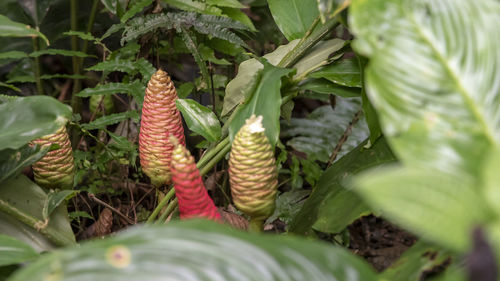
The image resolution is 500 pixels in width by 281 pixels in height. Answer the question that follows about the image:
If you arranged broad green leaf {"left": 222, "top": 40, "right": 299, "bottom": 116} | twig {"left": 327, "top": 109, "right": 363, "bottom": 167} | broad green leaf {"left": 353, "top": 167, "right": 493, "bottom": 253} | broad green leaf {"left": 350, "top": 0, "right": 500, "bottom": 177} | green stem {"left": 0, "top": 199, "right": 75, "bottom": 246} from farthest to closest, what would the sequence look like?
twig {"left": 327, "top": 109, "right": 363, "bottom": 167} < broad green leaf {"left": 222, "top": 40, "right": 299, "bottom": 116} < green stem {"left": 0, "top": 199, "right": 75, "bottom": 246} < broad green leaf {"left": 350, "top": 0, "right": 500, "bottom": 177} < broad green leaf {"left": 353, "top": 167, "right": 493, "bottom": 253}

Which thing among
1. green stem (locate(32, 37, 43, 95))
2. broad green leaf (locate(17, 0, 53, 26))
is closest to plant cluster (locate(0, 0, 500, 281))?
green stem (locate(32, 37, 43, 95))

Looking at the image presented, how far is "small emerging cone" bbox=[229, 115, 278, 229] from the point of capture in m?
0.70

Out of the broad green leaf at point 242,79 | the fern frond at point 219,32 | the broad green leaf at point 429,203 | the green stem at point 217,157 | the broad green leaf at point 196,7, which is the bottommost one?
the green stem at point 217,157

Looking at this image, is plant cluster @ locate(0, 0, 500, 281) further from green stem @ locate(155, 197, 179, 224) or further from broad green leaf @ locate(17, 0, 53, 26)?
broad green leaf @ locate(17, 0, 53, 26)

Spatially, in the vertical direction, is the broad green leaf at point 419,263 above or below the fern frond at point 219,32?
below

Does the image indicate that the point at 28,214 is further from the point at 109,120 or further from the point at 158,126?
the point at 109,120

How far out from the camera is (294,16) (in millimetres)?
1127

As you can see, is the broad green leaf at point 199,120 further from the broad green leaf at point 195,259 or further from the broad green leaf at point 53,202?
the broad green leaf at point 195,259

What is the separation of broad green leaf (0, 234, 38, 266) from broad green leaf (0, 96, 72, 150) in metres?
0.14

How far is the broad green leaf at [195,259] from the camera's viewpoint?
393 mm

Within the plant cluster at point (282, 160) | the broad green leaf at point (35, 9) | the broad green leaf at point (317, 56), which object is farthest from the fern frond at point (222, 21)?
the broad green leaf at point (35, 9)

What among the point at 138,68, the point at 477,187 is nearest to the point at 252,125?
the point at 477,187

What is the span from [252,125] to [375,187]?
1.13ft

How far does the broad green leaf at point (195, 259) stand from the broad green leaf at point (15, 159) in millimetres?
408
